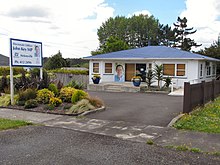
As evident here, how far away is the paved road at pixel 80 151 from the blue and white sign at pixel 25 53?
5.65 metres

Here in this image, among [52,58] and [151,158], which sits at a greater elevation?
[52,58]

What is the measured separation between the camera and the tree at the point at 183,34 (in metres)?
55.6

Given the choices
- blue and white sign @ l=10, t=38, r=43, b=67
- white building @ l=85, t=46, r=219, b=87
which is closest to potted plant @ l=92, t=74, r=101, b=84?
white building @ l=85, t=46, r=219, b=87

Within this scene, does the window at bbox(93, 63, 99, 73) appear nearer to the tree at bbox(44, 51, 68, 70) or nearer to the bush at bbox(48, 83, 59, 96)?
the bush at bbox(48, 83, 59, 96)

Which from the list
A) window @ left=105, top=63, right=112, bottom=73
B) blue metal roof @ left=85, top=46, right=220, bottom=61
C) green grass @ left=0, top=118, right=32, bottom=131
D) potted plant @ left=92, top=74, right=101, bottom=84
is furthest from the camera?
window @ left=105, top=63, right=112, bottom=73

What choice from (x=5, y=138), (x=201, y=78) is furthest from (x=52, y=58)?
(x=5, y=138)

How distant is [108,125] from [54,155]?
2.98 metres

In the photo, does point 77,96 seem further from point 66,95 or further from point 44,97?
point 44,97

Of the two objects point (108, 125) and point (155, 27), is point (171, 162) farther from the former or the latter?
point (155, 27)

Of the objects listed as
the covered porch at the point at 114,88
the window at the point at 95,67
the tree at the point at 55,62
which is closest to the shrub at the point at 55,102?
the covered porch at the point at 114,88

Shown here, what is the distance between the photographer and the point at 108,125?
7859 mm

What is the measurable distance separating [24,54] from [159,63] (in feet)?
43.6

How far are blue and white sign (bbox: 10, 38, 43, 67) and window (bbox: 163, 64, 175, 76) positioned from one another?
40.8ft

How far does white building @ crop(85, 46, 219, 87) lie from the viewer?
69.1 feet
